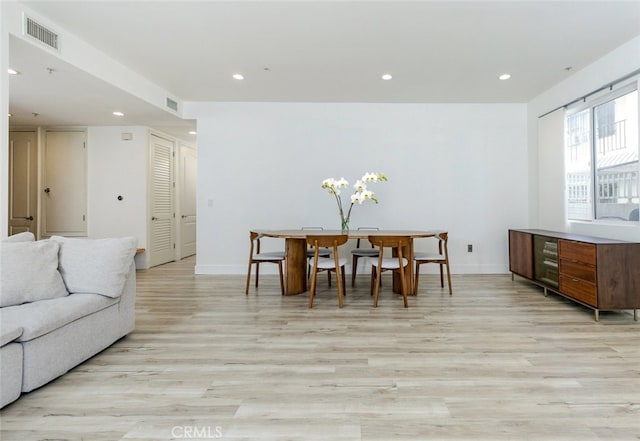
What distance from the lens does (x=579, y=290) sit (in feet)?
10.8

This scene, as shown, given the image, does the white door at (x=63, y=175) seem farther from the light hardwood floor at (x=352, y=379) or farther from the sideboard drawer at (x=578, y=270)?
the sideboard drawer at (x=578, y=270)

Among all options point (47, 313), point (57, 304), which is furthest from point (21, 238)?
point (47, 313)

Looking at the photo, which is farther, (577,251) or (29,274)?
(577,251)

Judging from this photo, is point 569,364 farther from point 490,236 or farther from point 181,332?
point 490,236

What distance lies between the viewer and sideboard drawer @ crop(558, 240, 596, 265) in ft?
10.2

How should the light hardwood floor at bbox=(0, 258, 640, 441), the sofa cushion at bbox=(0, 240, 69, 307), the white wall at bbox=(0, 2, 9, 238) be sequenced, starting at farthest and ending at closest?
the white wall at bbox=(0, 2, 9, 238)
the sofa cushion at bbox=(0, 240, 69, 307)
the light hardwood floor at bbox=(0, 258, 640, 441)

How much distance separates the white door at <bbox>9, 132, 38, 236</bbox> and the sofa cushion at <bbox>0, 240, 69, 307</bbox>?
4366mm

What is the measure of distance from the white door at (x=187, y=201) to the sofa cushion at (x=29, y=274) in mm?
4676

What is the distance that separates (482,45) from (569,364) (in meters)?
2.93

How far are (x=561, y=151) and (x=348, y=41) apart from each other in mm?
3219

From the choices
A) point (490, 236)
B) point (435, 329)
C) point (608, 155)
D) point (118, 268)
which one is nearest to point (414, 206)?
point (490, 236)

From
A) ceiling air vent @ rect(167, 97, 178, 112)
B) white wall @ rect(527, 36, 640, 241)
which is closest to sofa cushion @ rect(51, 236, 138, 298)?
ceiling air vent @ rect(167, 97, 178, 112)

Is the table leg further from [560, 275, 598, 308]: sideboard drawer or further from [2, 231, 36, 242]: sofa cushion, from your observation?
[560, 275, 598, 308]: sideboard drawer

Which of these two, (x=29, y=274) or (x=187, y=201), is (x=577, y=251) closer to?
(x=29, y=274)
